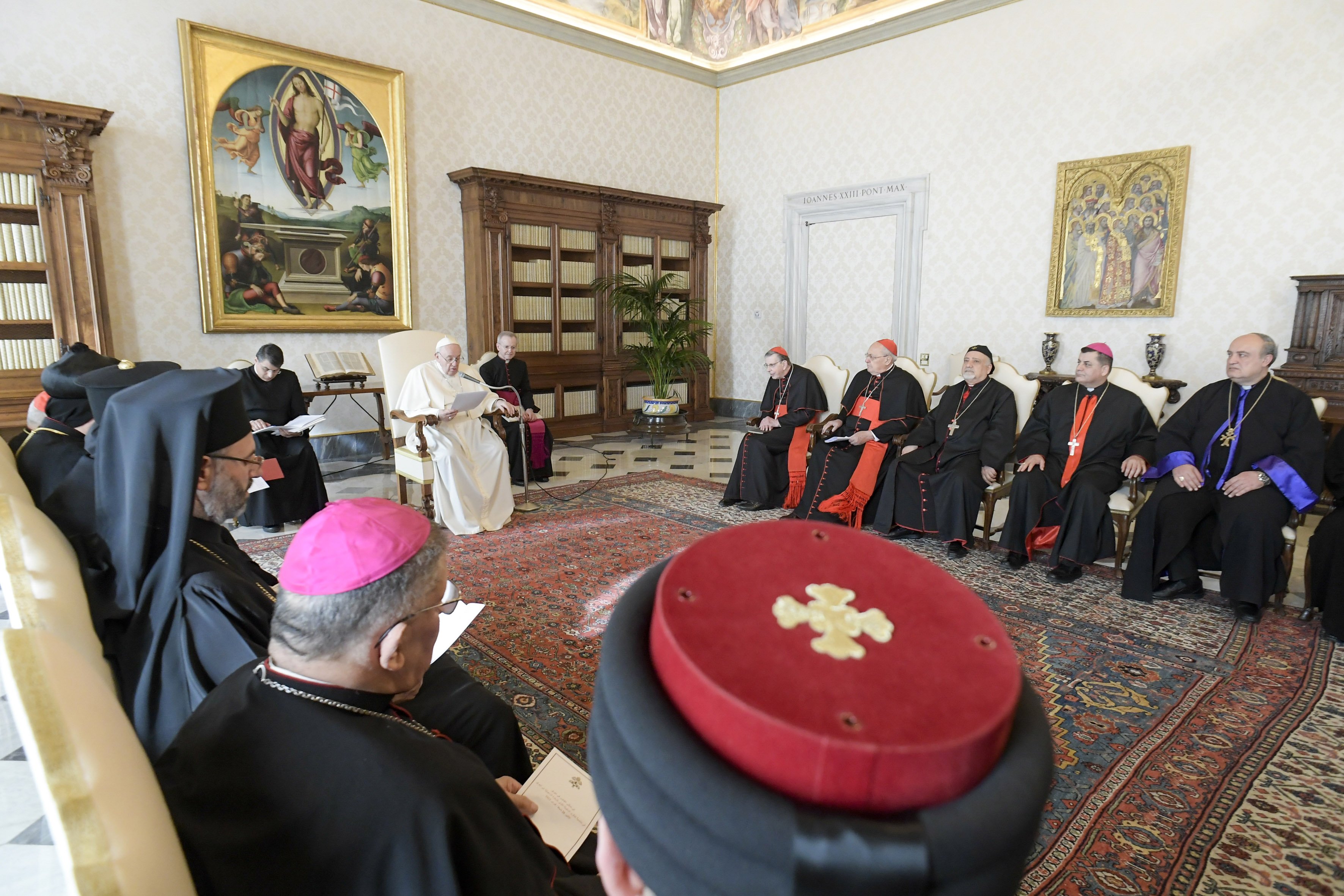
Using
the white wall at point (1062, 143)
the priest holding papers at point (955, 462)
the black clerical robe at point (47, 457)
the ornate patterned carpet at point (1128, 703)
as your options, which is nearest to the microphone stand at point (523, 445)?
the ornate patterned carpet at point (1128, 703)

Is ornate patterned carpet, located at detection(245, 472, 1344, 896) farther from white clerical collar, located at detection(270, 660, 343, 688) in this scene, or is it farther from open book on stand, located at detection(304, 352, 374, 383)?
open book on stand, located at detection(304, 352, 374, 383)

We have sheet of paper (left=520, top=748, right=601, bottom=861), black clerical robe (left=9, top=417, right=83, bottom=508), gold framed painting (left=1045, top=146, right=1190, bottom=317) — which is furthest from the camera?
gold framed painting (left=1045, top=146, right=1190, bottom=317)

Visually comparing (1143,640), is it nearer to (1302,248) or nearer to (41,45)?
(1302,248)

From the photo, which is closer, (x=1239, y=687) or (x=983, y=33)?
(x=1239, y=687)

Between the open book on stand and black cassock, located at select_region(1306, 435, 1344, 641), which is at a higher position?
the open book on stand

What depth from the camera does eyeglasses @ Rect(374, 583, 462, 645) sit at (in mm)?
1278

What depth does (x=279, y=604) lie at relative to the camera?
4.14 feet

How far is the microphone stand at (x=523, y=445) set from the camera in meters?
6.01

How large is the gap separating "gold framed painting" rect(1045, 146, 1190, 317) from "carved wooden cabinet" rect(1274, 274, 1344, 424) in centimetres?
120

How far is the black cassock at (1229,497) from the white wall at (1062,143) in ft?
10.6

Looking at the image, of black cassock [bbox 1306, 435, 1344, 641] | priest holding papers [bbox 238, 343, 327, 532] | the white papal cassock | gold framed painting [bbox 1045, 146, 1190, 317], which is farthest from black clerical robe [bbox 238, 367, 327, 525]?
gold framed painting [bbox 1045, 146, 1190, 317]

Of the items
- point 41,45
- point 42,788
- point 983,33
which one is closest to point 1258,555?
point 42,788

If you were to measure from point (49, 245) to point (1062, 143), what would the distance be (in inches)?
374

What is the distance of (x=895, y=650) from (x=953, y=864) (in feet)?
0.40
